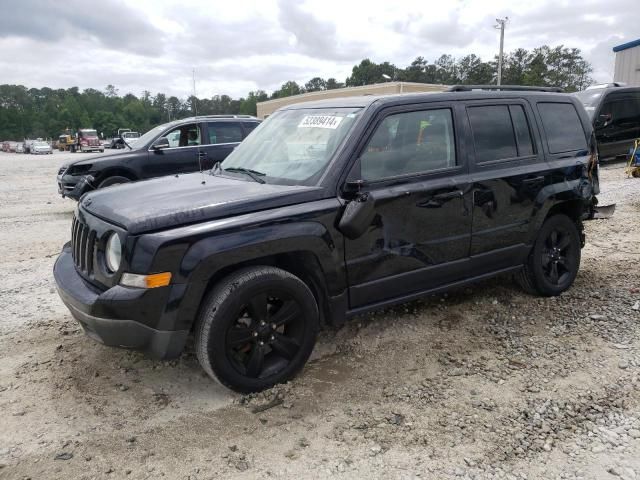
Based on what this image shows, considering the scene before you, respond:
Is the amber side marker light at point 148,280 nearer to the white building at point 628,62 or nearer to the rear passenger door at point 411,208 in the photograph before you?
the rear passenger door at point 411,208

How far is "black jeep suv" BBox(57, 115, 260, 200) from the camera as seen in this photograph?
9.16 m

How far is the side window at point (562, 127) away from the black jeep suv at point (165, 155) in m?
6.03

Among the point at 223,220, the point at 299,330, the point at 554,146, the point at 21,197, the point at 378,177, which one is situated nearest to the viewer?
the point at 223,220

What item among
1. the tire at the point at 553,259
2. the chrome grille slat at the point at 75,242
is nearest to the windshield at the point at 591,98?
the tire at the point at 553,259

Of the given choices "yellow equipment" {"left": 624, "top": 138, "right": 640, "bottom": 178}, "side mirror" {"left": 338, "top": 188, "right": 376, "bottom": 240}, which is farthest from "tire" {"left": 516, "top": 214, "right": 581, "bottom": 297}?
"yellow equipment" {"left": 624, "top": 138, "right": 640, "bottom": 178}

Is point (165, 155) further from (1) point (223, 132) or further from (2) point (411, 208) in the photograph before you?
(2) point (411, 208)

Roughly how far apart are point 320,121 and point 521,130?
1.81 m

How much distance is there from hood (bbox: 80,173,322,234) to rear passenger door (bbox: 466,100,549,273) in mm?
1500

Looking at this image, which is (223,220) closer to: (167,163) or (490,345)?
(490,345)

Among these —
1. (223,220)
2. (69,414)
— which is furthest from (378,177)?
(69,414)

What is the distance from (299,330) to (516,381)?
1.49m

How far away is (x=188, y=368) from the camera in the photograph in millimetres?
3615

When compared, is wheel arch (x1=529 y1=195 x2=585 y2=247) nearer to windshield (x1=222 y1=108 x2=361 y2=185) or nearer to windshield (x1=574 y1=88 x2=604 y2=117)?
windshield (x1=222 y1=108 x2=361 y2=185)

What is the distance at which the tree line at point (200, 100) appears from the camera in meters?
66.2
